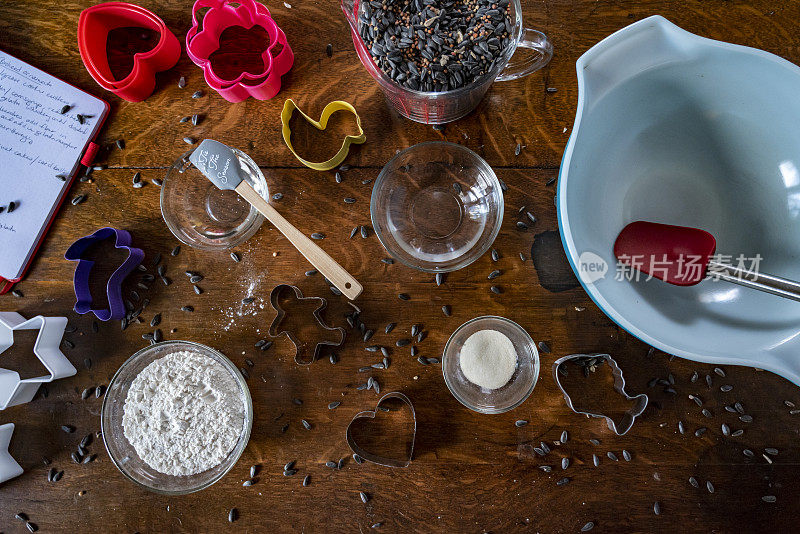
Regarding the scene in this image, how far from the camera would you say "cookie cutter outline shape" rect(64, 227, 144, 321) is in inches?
43.1

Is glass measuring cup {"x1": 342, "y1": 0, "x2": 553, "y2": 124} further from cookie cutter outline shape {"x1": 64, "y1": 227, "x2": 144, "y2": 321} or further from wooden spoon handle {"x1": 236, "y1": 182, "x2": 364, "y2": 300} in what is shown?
cookie cutter outline shape {"x1": 64, "y1": 227, "x2": 144, "y2": 321}

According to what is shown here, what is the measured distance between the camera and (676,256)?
96 cm

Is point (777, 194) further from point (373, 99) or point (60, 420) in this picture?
point (60, 420)

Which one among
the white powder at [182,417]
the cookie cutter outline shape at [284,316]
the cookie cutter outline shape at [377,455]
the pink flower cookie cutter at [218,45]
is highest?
the pink flower cookie cutter at [218,45]

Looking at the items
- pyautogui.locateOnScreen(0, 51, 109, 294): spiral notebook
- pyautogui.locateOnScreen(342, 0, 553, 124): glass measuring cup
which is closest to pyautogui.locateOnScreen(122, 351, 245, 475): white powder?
pyautogui.locateOnScreen(0, 51, 109, 294): spiral notebook

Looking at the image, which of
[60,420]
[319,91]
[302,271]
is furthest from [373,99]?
[60,420]

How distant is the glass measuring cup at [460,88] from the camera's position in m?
0.97

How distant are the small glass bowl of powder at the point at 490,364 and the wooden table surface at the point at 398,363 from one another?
0.10ft

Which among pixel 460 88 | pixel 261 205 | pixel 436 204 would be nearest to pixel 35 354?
pixel 261 205

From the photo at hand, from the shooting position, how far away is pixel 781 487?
1.09 meters

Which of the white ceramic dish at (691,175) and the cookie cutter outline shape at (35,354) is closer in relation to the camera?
the white ceramic dish at (691,175)

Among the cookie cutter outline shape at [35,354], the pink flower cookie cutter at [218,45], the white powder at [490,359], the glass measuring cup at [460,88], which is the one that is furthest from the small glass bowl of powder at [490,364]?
the cookie cutter outline shape at [35,354]

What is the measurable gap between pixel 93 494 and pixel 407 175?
1.00m

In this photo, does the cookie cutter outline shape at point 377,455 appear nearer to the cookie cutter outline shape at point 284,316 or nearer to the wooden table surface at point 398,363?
the wooden table surface at point 398,363
